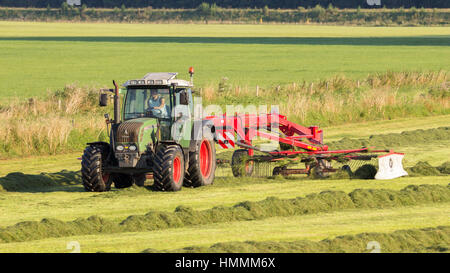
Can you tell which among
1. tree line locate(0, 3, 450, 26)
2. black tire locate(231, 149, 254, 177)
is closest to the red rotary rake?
black tire locate(231, 149, 254, 177)

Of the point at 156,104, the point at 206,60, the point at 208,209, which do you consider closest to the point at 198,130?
the point at 156,104

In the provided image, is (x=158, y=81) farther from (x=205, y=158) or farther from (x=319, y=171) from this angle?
(x=319, y=171)

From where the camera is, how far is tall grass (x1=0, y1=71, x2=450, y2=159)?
19.7 metres

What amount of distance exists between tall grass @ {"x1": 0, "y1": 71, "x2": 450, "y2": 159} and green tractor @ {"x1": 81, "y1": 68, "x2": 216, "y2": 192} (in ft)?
18.1

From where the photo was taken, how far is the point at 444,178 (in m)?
15.4

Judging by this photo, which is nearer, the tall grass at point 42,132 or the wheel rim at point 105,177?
the wheel rim at point 105,177

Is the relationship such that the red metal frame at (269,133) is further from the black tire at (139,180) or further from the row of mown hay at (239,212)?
the row of mown hay at (239,212)

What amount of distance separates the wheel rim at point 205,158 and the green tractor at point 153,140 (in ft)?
0.14

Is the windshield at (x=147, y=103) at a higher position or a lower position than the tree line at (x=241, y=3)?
higher

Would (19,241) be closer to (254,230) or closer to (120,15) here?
(254,230)

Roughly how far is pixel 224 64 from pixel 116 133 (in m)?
36.9

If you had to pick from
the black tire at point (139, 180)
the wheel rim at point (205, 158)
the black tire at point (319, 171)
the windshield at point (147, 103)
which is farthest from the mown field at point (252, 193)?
the windshield at point (147, 103)

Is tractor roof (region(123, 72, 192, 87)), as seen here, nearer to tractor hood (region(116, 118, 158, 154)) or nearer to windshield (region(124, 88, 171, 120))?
windshield (region(124, 88, 171, 120))

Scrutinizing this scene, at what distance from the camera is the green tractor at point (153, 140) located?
44.3 ft
